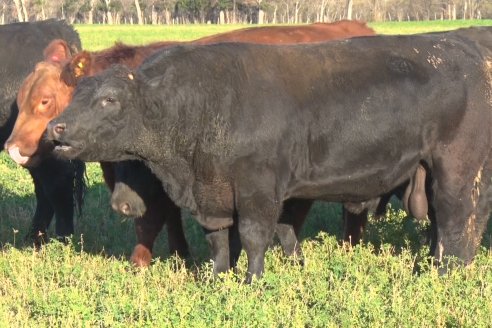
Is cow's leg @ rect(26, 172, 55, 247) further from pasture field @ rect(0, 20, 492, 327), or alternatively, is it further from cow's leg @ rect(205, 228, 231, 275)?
cow's leg @ rect(205, 228, 231, 275)

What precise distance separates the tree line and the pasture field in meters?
91.3

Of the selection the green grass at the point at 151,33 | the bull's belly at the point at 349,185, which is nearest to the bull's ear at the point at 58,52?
the bull's belly at the point at 349,185

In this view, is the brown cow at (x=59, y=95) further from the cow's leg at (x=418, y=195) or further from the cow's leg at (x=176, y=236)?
the cow's leg at (x=418, y=195)

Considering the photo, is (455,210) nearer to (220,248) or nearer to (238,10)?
(220,248)

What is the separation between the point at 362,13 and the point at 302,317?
372 ft

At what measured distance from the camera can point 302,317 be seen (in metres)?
5.56

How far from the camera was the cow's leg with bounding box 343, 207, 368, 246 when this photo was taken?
26.5ft

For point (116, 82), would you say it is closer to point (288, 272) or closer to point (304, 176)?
point (304, 176)

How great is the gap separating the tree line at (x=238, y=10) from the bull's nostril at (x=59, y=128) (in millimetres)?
93558

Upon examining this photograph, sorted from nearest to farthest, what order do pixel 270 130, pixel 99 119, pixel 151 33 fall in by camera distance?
pixel 99 119, pixel 270 130, pixel 151 33

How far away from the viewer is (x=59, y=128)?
575 cm

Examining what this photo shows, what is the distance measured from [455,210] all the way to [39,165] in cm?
407

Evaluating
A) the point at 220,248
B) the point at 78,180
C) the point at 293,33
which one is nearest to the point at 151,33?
the point at 78,180

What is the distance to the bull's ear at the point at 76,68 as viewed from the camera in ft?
22.8
